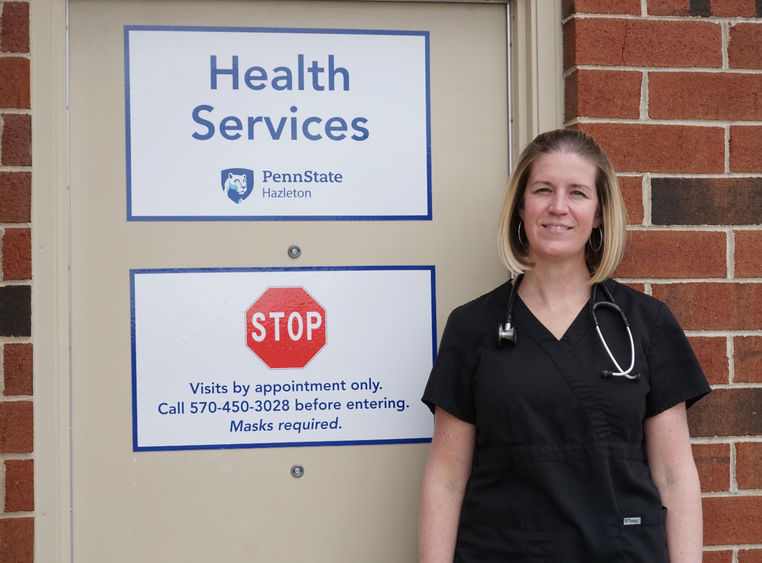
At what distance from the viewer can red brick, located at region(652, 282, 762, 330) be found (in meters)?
2.34

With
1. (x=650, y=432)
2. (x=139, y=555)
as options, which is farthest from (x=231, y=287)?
(x=650, y=432)

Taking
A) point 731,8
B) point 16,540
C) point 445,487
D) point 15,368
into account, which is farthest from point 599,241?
point 16,540

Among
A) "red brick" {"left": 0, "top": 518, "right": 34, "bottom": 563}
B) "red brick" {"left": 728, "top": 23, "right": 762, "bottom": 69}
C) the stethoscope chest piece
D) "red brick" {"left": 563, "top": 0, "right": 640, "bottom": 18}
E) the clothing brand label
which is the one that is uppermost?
"red brick" {"left": 563, "top": 0, "right": 640, "bottom": 18}

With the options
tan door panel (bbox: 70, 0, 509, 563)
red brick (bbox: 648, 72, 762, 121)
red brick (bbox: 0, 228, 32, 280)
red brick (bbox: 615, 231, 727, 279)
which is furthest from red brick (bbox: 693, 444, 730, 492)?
red brick (bbox: 0, 228, 32, 280)

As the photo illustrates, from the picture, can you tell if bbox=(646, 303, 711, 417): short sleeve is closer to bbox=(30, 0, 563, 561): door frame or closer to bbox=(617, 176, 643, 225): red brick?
bbox=(617, 176, 643, 225): red brick

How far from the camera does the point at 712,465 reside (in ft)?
7.70

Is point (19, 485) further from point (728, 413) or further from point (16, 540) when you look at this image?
point (728, 413)

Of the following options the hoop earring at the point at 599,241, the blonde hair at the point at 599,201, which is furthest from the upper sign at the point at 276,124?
the hoop earring at the point at 599,241

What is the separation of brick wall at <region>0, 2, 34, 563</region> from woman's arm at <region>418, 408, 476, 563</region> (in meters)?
1.03

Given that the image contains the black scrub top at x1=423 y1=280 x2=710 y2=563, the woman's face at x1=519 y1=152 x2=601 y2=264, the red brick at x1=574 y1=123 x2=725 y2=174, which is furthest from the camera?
the red brick at x1=574 y1=123 x2=725 y2=174

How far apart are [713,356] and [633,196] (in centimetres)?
49

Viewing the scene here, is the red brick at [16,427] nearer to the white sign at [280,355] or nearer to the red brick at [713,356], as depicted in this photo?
the white sign at [280,355]

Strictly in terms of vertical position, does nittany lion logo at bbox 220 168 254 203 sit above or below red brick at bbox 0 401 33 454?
above

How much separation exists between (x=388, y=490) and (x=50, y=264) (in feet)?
3.66
